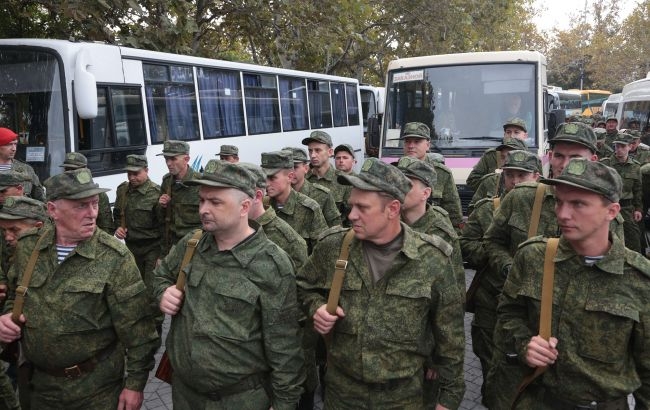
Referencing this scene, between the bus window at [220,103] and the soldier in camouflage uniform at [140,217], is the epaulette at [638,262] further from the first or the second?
the bus window at [220,103]

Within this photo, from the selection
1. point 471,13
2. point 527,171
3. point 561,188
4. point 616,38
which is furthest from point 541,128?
point 616,38

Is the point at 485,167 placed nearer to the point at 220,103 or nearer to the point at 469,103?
the point at 469,103

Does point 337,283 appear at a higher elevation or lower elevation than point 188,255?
lower

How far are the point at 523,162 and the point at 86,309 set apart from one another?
10.7 feet

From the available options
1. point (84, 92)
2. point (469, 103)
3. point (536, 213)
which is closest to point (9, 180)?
point (84, 92)

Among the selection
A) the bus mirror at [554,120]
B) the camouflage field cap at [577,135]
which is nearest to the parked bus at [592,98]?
the bus mirror at [554,120]

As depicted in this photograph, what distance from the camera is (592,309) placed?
239cm

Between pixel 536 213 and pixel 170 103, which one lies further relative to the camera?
pixel 170 103

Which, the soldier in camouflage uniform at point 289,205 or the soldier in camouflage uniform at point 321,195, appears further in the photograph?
the soldier in camouflage uniform at point 321,195

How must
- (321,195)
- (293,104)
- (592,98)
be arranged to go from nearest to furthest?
1. (321,195)
2. (293,104)
3. (592,98)

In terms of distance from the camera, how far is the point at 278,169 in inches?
185

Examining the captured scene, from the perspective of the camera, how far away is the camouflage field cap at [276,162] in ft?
15.2

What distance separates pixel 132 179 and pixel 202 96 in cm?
339

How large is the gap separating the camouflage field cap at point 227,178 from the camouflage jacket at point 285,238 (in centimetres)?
88
